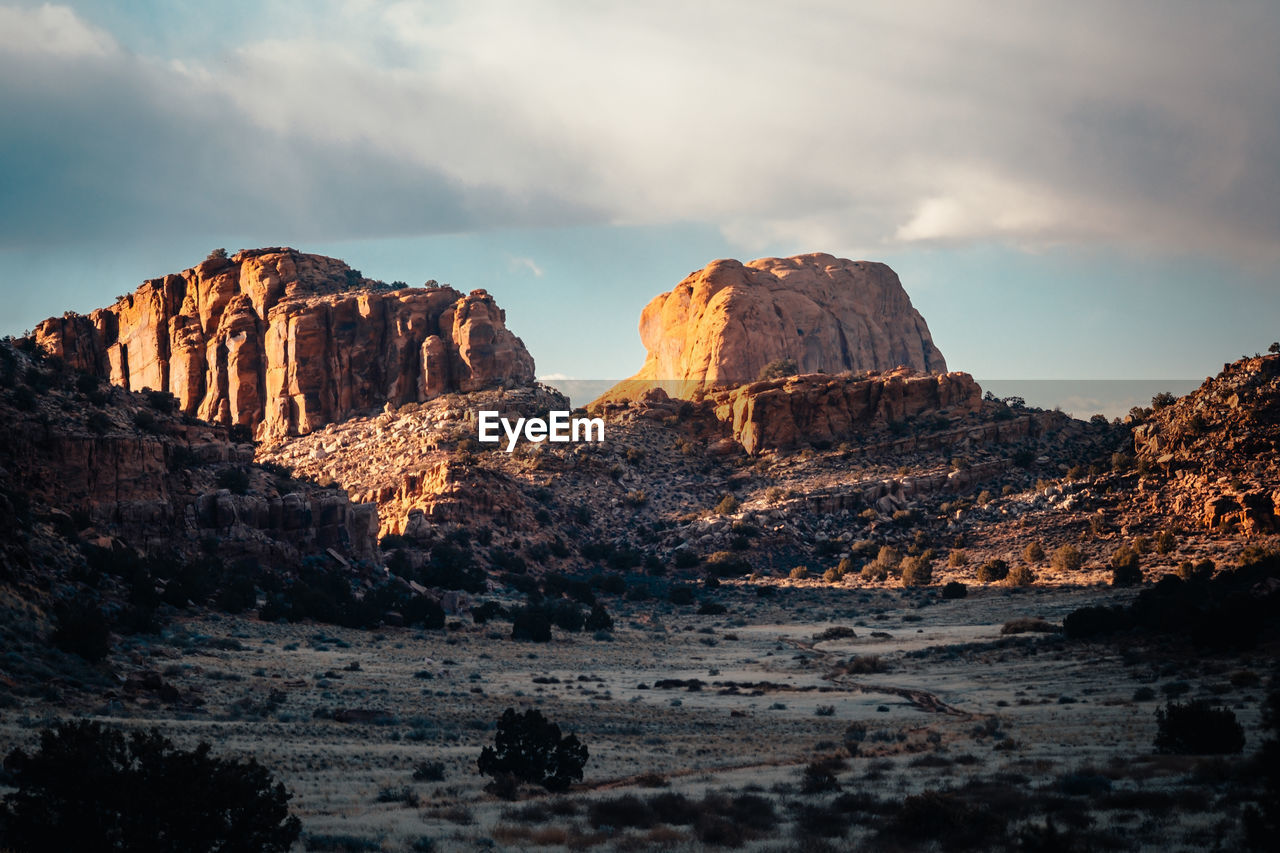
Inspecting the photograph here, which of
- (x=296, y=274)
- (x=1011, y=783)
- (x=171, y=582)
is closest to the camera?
(x=1011, y=783)

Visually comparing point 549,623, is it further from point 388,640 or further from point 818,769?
point 818,769

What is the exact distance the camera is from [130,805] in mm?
12125

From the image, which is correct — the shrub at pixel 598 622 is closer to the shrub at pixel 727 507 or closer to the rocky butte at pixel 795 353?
the shrub at pixel 727 507

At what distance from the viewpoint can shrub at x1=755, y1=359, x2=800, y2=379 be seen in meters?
113

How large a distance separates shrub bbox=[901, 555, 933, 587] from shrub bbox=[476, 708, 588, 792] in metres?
47.3

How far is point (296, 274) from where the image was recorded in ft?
373

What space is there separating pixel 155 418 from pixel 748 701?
3712 centimetres

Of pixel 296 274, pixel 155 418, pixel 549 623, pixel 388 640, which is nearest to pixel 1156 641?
pixel 549 623

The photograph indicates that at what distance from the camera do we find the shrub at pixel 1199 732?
17953mm

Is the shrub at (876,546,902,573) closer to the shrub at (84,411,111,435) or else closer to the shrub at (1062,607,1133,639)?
the shrub at (1062,607,1133,639)

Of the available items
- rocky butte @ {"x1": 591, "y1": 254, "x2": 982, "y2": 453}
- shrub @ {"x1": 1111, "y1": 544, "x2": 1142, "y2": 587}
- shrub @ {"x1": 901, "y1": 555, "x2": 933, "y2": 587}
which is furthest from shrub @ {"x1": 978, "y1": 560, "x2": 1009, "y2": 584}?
rocky butte @ {"x1": 591, "y1": 254, "x2": 982, "y2": 453}

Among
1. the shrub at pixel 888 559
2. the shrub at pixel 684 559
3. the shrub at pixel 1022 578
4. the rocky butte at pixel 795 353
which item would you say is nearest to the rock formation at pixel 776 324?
the rocky butte at pixel 795 353

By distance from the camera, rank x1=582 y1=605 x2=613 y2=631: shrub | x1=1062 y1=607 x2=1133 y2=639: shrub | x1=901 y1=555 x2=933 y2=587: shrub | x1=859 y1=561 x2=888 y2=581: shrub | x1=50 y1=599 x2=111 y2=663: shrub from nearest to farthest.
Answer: x1=50 y1=599 x2=111 y2=663: shrub < x1=1062 y1=607 x2=1133 y2=639: shrub < x1=582 y1=605 x2=613 y2=631: shrub < x1=901 y1=555 x2=933 y2=587: shrub < x1=859 y1=561 x2=888 y2=581: shrub

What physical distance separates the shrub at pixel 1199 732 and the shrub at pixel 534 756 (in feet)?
35.1
